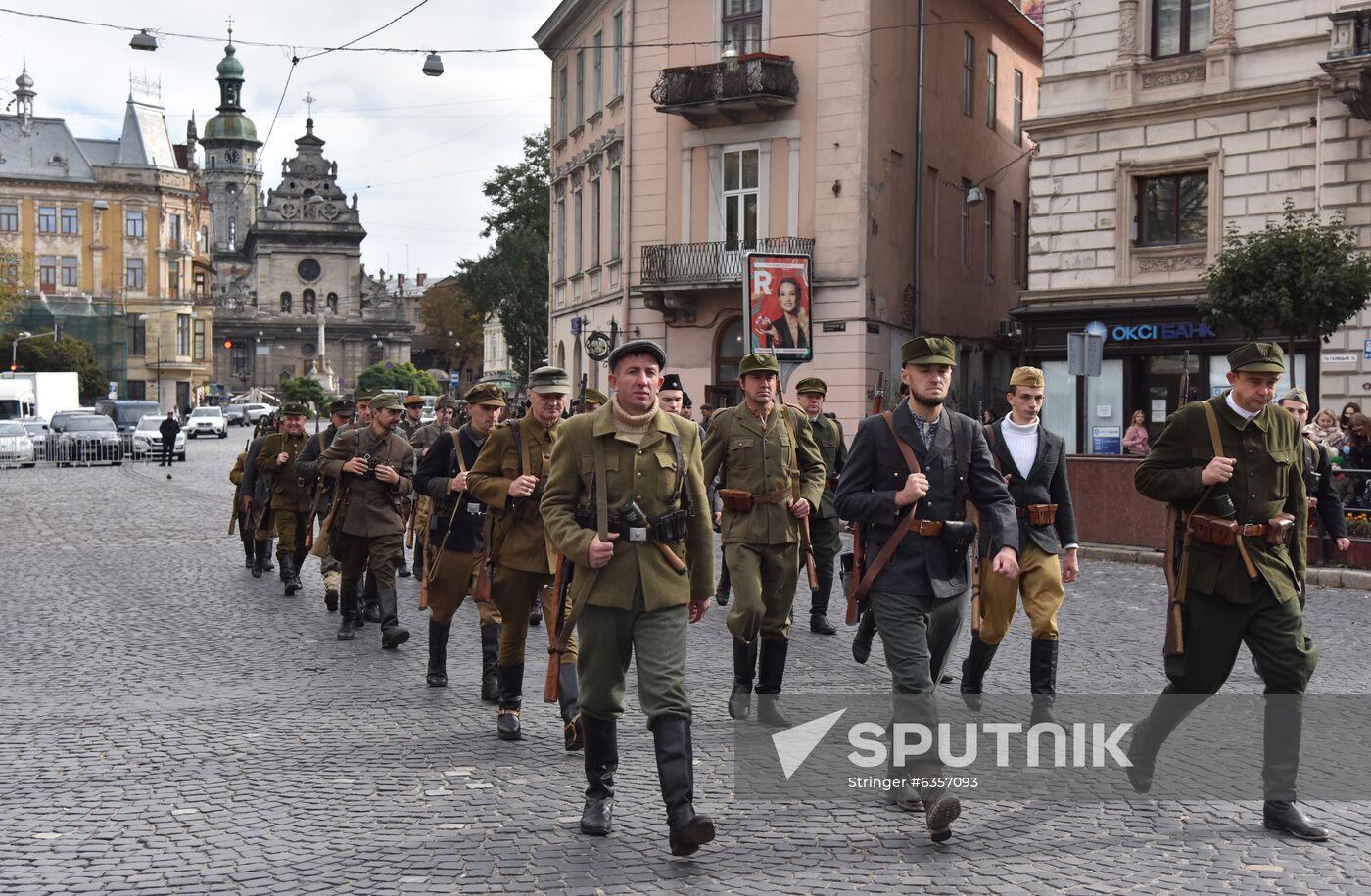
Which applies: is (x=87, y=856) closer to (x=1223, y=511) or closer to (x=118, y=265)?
(x=1223, y=511)

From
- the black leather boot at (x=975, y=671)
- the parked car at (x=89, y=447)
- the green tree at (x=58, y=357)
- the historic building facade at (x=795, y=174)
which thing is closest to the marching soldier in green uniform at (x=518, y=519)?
the black leather boot at (x=975, y=671)

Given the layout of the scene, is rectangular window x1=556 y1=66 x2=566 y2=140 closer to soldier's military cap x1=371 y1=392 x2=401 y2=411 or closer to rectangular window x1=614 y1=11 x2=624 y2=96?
rectangular window x1=614 y1=11 x2=624 y2=96

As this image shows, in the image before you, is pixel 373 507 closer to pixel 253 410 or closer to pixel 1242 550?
pixel 1242 550

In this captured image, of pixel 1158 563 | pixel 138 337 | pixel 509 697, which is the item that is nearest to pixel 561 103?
pixel 1158 563

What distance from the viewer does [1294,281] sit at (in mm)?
20984

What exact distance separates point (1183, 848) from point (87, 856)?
405cm

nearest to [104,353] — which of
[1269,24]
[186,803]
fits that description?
[1269,24]

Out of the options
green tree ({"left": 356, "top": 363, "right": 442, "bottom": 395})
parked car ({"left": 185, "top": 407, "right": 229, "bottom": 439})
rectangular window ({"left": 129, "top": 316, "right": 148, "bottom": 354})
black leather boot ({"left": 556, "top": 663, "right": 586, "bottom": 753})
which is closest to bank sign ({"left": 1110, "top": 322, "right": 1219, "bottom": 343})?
black leather boot ({"left": 556, "top": 663, "right": 586, "bottom": 753})

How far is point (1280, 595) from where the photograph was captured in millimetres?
6121

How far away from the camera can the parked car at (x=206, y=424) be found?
68750mm

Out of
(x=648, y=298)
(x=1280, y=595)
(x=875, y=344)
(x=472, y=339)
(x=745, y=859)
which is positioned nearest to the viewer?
(x=745, y=859)

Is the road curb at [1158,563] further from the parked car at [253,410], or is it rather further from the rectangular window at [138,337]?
the rectangular window at [138,337]

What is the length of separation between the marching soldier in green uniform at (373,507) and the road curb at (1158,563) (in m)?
9.24

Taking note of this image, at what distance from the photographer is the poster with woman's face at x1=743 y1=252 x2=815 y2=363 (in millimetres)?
24125
